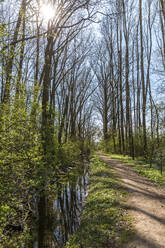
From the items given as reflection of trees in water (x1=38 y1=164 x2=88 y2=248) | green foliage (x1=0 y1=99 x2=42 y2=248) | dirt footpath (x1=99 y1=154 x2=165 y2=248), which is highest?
green foliage (x1=0 y1=99 x2=42 y2=248)

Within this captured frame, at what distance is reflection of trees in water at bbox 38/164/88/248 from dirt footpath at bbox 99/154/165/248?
1.94 metres

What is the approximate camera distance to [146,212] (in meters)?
4.46

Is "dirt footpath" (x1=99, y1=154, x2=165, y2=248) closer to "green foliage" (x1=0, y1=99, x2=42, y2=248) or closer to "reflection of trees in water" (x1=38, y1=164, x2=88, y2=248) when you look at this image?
"reflection of trees in water" (x1=38, y1=164, x2=88, y2=248)

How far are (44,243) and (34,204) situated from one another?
2596mm

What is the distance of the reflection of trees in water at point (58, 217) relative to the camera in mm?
4684

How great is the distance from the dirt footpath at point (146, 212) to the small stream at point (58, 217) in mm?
1940

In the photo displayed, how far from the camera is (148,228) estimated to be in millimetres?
3703

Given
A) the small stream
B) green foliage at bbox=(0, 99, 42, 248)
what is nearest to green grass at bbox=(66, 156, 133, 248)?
the small stream

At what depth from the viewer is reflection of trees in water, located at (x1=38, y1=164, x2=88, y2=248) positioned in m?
4.68

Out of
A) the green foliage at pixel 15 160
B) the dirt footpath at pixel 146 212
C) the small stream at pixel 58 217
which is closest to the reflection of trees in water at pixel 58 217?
the small stream at pixel 58 217

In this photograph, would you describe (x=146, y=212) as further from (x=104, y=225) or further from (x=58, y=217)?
(x=58, y=217)

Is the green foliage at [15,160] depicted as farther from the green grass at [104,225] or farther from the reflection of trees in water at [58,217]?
the green grass at [104,225]

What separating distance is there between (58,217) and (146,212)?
316 centimetres

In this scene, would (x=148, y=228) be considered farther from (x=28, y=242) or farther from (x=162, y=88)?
(x=162, y=88)
